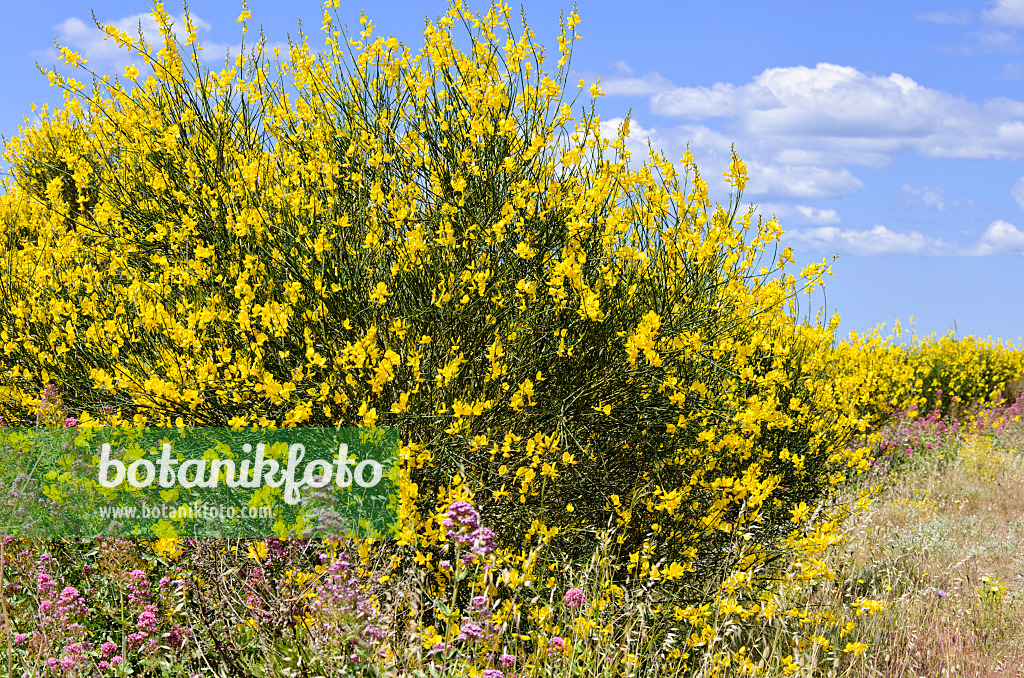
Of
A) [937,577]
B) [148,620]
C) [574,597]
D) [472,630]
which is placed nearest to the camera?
[472,630]

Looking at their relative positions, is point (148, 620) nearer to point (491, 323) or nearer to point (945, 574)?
point (491, 323)

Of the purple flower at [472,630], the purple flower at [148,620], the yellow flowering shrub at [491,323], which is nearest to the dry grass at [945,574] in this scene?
the yellow flowering shrub at [491,323]

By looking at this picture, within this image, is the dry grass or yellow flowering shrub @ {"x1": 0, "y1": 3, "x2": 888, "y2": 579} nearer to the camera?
yellow flowering shrub @ {"x1": 0, "y1": 3, "x2": 888, "y2": 579}

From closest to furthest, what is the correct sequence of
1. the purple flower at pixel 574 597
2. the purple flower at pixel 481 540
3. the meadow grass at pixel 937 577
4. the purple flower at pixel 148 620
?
the purple flower at pixel 481 540 < the purple flower at pixel 574 597 < the purple flower at pixel 148 620 < the meadow grass at pixel 937 577

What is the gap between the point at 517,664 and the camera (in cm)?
323

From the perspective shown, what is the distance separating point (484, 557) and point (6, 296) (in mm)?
3669

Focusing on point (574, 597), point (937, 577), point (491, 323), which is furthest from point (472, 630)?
point (937, 577)

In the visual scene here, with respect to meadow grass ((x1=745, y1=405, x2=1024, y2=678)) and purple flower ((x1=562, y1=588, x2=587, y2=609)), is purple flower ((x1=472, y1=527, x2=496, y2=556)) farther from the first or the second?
meadow grass ((x1=745, y1=405, x2=1024, y2=678))

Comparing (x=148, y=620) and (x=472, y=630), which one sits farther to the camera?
(x=148, y=620)

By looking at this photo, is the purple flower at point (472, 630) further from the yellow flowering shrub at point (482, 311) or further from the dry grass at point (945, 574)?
the dry grass at point (945, 574)

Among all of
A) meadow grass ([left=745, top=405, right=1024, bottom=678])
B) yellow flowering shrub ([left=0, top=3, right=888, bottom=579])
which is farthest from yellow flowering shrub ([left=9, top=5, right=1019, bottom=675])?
meadow grass ([left=745, top=405, right=1024, bottom=678])

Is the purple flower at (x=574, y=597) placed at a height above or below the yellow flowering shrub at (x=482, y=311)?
below

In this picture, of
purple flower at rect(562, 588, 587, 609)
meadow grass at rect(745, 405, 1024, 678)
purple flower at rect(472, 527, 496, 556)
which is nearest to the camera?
purple flower at rect(472, 527, 496, 556)

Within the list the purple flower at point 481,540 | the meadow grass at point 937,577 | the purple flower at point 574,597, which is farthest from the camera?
the meadow grass at point 937,577
